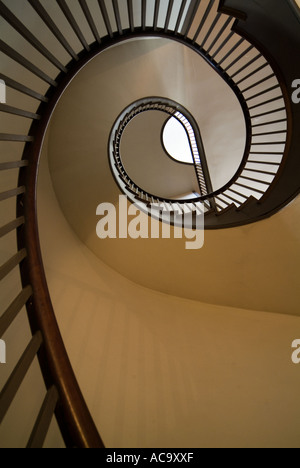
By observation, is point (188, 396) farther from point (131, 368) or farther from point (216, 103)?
point (216, 103)

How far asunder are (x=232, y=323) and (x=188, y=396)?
4.17 ft

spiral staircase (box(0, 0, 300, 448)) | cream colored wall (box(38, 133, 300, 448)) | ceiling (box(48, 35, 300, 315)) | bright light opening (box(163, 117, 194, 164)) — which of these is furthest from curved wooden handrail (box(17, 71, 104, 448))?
bright light opening (box(163, 117, 194, 164))

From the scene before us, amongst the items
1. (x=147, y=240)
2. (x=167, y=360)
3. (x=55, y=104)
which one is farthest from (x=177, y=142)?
(x=167, y=360)

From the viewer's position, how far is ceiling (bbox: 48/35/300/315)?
299 centimetres

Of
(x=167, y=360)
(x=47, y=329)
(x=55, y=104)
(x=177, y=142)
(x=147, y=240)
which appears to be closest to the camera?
(x=47, y=329)

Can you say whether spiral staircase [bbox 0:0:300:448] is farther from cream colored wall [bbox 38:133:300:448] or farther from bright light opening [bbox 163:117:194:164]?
bright light opening [bbox 163:117:194:164]

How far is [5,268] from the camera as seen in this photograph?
1.17 meters

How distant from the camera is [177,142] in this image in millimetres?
8016

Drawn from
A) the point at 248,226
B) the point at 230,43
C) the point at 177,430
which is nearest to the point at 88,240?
the point at 248,226

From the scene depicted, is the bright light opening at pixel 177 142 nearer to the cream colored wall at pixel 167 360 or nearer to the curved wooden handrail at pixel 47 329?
the cream colored wall at pixel 167 360

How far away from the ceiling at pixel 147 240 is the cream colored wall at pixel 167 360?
0.24 m

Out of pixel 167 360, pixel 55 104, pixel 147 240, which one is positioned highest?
pixel 147 240

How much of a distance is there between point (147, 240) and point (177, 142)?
5.62 meters

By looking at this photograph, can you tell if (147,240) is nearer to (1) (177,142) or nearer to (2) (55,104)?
(2) (55,104)
